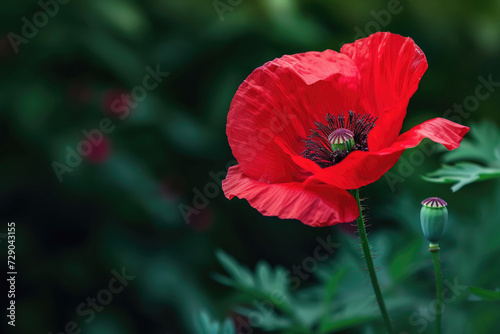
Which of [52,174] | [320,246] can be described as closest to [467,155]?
[320,246]

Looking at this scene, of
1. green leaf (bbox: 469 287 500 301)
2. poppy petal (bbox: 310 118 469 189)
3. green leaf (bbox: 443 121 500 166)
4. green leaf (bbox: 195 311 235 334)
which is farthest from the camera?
green leaf (bbox: 443 121 500 166)

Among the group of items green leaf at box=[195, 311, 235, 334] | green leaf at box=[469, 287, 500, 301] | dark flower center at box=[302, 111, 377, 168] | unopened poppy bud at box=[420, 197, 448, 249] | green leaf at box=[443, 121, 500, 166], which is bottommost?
green leaf at box=[443, 121, 500, 166]

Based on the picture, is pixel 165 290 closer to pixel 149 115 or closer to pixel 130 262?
pixel 130 262

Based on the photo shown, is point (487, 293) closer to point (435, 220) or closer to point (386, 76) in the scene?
point (435, 220)

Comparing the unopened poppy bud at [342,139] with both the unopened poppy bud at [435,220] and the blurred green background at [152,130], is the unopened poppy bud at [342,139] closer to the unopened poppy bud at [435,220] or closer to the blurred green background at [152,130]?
the unopened poppy bud at [435,220]

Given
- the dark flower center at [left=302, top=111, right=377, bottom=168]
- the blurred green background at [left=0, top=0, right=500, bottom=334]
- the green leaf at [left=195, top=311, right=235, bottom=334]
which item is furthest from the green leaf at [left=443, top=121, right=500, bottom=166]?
the green leaf at [left=195, top=311, right=235, bottom=334]

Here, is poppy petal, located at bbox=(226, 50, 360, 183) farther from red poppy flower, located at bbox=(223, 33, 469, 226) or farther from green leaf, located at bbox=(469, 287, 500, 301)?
green leaf, located at bbox=(469, 287, 500, 301)

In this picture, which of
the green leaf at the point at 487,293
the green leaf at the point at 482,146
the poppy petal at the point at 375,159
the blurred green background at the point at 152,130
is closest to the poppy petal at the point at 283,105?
the poppy petal at the point at 375,159

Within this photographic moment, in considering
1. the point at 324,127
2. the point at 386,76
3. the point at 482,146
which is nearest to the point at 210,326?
the point at 324,127
